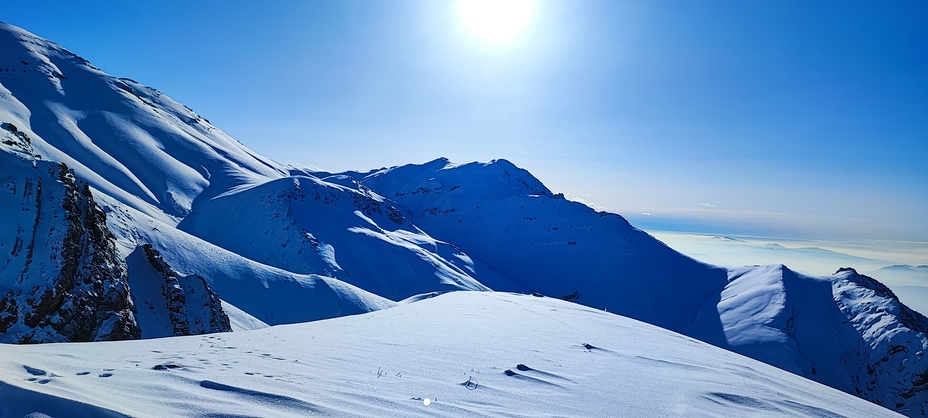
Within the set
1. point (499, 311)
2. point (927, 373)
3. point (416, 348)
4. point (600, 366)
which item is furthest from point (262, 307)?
point (927, 373)

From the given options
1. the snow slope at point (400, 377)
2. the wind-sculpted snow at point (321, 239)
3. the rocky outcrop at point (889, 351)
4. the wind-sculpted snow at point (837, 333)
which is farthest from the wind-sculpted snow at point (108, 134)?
the rocky outcrop at point (889, 351)

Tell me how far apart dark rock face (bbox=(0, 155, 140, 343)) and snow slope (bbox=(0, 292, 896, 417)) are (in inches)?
288

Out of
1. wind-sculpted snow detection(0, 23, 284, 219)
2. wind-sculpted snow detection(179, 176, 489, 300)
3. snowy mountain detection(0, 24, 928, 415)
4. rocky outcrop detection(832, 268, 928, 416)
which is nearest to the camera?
snowy mountain detection(0, 24, 928, 415)

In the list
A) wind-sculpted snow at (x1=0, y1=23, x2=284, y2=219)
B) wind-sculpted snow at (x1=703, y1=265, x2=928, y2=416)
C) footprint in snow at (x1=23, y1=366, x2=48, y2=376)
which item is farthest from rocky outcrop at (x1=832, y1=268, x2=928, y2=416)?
wind-sculpted snow at (x1=0, y1=23, x2=284, y2=219)

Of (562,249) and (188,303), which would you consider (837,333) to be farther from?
(188,303)

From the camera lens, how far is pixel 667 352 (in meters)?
9.51

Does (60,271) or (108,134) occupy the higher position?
(108,134)

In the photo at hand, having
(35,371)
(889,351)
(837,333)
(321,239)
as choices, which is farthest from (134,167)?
(889,351)

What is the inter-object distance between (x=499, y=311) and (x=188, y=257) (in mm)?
27402

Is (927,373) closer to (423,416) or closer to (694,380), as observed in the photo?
(694,380)

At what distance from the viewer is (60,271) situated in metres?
13.2

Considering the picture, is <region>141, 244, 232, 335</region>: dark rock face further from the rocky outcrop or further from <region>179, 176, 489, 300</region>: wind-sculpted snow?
the rocky outcrop

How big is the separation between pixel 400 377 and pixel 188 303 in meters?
17.4

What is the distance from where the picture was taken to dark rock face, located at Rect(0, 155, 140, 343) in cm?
1210
